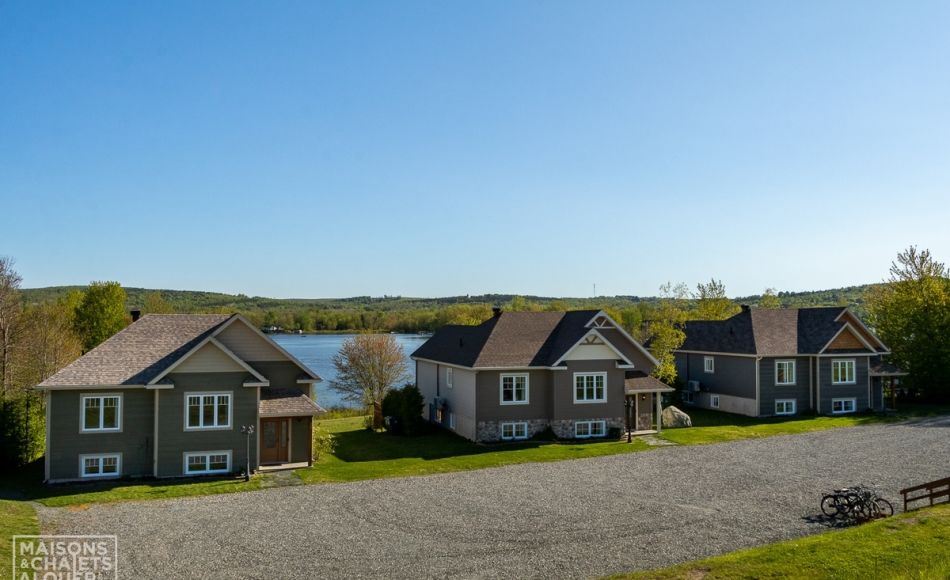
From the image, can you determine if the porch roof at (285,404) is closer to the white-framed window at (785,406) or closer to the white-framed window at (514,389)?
the white-framed window at (514,389)

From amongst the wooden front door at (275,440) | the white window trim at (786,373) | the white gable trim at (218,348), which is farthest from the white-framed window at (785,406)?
the white gable trim at (218,348)

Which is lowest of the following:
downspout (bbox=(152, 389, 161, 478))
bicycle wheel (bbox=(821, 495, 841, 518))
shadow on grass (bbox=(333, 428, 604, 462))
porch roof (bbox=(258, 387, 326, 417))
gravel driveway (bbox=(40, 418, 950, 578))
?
shadow on grass (bbox=(333, 428, 604, 462))

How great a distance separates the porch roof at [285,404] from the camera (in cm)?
2711

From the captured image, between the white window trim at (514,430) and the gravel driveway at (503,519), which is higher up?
the white window trim at (514,430)

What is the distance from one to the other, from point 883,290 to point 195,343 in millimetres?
52909

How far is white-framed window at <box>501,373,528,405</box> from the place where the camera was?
3344cm

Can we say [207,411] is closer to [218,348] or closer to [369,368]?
[218,348]

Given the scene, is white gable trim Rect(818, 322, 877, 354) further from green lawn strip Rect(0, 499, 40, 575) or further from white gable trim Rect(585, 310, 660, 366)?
green lawn strip Rect(0, 499, 40, 575)

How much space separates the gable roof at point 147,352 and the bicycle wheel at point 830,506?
1948 cm

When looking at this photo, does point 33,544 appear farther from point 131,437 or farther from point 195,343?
point 195,343

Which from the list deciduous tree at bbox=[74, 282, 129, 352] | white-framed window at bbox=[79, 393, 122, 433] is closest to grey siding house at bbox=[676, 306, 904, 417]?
white-framed window at bbox=[79, 393, 122, 433]

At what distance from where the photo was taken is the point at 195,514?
20125 mm

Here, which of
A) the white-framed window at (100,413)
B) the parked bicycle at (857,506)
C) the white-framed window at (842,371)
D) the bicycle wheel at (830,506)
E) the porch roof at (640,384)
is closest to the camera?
the parked bicycle at (857,506)

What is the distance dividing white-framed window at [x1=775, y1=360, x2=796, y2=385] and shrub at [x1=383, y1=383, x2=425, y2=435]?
72.8ft
